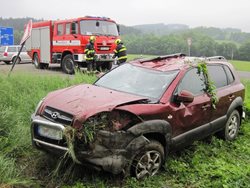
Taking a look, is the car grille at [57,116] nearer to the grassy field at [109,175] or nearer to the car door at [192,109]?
the grassy field at [109,175]

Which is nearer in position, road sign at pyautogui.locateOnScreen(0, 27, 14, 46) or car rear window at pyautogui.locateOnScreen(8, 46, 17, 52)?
car rear window at pyautogui.locateOnScreen(8, 46, 17, 52)

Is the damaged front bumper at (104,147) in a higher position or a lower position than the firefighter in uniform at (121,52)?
lower

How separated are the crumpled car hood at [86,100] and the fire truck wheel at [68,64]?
10.8 meters

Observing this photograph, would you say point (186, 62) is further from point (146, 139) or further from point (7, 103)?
point (7, 103)

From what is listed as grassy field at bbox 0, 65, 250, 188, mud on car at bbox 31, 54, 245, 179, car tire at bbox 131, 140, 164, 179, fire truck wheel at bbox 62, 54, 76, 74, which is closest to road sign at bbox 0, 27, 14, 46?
fire truck wheel at bbox 62, 54, 76, 74

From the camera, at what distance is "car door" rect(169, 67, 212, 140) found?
4.85m

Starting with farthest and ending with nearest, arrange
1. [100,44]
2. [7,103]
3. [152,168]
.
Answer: [100,44] → [7,103] → [152,168]

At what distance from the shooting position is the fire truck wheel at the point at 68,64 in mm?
15797

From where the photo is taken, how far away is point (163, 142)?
4.70m

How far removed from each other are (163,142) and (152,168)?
410 millimetres

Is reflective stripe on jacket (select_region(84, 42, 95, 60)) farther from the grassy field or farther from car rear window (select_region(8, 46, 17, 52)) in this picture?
car rear window (select_region(8, 46, 17, 52))

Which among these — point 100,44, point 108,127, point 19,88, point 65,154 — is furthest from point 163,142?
point 100,44

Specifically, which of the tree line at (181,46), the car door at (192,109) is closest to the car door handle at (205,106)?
the car door at (192,109)

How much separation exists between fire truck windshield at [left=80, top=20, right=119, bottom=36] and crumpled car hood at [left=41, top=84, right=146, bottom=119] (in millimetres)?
10252
